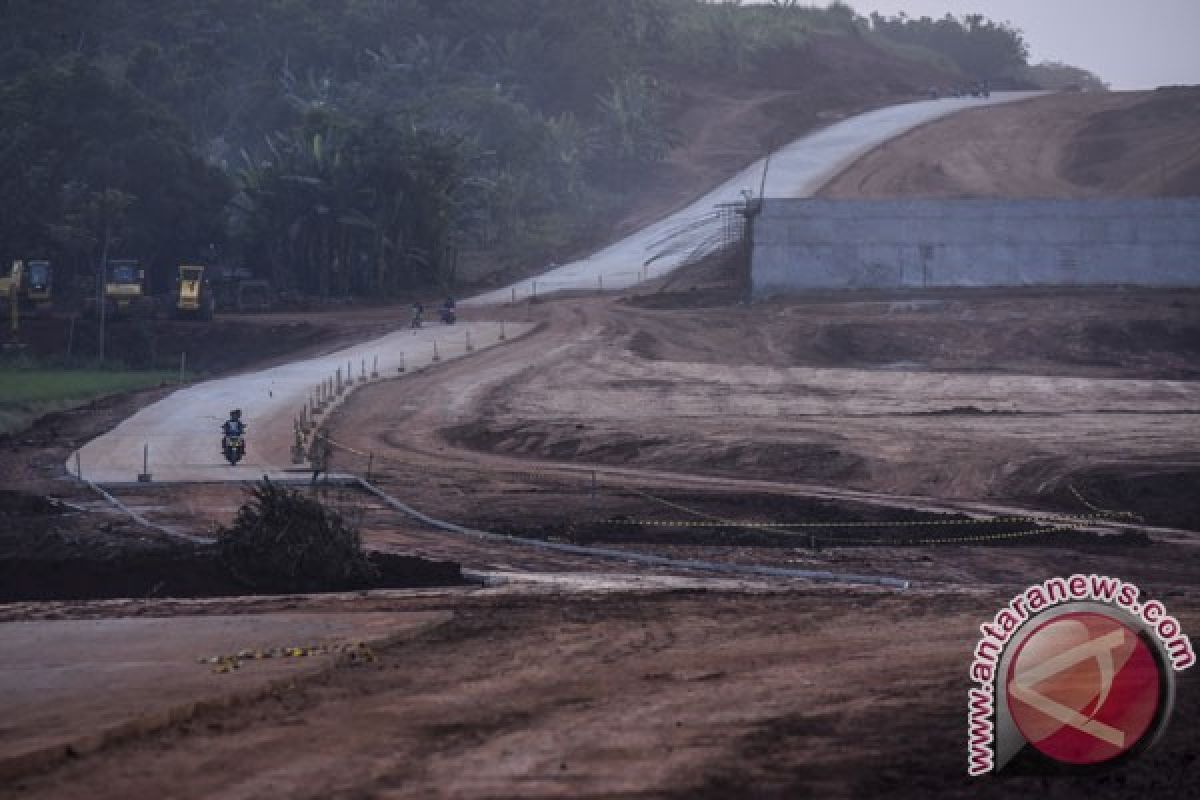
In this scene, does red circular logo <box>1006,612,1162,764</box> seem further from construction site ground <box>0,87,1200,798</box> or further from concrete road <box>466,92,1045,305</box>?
concrete road <box>466,92,1045,305</box>

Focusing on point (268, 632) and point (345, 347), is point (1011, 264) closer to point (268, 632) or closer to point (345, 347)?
point (345, 347)

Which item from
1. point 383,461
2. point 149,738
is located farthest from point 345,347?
point 149,738

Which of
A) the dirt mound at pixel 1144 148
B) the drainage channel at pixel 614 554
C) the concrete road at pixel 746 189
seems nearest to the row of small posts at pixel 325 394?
the drainage channel at pixel 614 554

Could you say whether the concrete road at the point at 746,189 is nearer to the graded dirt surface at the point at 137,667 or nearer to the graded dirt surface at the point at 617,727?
the graded dirt surface at the point at 137,667

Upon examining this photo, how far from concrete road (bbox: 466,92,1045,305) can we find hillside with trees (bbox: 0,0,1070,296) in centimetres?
357

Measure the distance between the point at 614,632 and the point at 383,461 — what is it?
732 inches

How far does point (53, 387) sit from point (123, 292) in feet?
36.6

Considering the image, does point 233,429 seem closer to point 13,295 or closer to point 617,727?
point 617,727

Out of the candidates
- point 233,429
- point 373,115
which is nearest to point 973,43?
point 373,115

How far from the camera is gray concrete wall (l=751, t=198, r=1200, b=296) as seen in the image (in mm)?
58625

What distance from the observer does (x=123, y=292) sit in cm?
5900

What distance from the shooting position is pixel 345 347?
5372 cm

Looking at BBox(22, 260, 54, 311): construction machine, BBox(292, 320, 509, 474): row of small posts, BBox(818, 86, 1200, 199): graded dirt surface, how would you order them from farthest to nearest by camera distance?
BBox(818, 86, 1200, 199): graded dirt surface → BBox(22, 260, 54, 311): construction machine → BBox(292, 320, 509, 474): row of small posts

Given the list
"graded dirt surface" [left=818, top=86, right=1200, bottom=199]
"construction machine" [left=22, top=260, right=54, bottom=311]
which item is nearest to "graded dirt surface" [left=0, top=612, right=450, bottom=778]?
"construction machine" [left=22, top=260, right=54, bottom=311]
